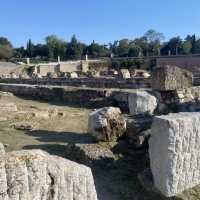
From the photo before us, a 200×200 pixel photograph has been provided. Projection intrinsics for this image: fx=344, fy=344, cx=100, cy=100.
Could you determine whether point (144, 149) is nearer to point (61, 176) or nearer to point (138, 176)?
point (138, 176)

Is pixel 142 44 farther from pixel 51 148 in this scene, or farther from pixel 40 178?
pixel 40 178

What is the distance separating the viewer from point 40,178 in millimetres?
2867

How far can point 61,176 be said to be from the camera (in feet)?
9.97

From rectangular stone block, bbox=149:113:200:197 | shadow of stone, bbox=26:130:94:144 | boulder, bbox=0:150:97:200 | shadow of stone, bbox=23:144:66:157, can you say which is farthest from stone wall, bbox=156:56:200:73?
boulder, bbox=0:150:97:200

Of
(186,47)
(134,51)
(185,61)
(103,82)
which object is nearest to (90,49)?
(134,51)

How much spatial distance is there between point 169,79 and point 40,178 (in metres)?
7.95

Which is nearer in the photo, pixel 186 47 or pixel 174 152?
pixel 174 152

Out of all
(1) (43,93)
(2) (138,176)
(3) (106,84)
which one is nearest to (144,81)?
(3) (106,84)

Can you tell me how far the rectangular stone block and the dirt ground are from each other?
34 cm

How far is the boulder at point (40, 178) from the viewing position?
2717 mm

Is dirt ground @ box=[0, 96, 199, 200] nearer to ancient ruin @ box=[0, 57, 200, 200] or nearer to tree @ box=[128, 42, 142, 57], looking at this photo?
ancient ruin @ box=[0, 57, 200, 200]

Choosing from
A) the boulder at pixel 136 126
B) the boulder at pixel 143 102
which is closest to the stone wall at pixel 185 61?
the boulder at pixel 143 102

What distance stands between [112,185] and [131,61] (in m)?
40.1

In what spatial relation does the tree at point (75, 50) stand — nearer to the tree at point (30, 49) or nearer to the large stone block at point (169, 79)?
the tree at point (30, 49)
